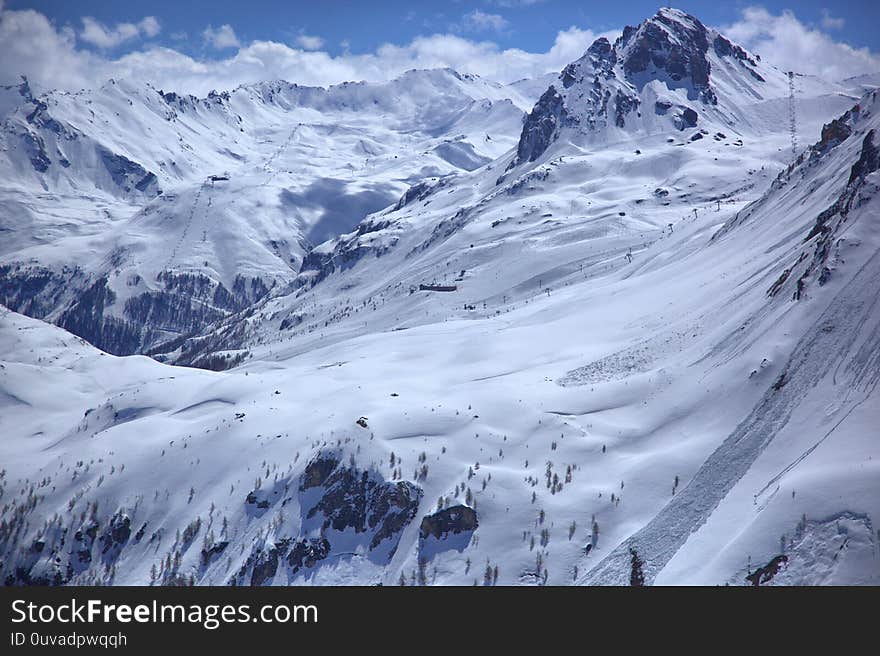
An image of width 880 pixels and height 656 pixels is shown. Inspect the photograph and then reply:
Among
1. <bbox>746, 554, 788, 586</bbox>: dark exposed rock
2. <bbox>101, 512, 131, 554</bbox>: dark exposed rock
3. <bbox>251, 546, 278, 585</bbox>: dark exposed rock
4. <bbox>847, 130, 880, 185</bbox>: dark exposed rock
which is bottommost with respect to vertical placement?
<bbox>746, 554, 788, 586</bbox>: dark exposed rock

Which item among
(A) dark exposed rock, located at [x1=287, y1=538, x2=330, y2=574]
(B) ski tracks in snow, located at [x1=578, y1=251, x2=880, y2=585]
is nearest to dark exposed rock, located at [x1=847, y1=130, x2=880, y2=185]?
(B) ski tracks in snow, located at [x1=578, y1=251, x2=880, y2=585]

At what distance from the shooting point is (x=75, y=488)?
98938 mm

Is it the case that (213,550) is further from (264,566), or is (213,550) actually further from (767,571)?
(767,571)

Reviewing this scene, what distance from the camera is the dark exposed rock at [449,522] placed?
225ft

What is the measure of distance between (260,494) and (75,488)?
30.6m

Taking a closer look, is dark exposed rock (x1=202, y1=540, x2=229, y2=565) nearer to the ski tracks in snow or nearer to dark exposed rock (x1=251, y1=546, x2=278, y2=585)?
dark exposed rock (x1=251, y1=546, x2=278, y2=585)

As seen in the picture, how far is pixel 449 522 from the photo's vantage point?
69.1 m

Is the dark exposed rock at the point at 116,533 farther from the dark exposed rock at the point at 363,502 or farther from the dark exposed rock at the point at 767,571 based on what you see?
the dark exposed rock at the point at 767,571

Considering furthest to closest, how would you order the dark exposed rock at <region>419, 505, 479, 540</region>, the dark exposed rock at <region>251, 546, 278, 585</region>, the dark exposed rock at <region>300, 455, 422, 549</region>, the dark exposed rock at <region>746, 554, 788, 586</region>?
the dark exposed rock at <region>300, 455, 422, 549</region>
the dark exposed rock at <region>251, 546, 278, 585</region>
the dark exposed rock at <region>419, 505, 479, 540</region>
the dark exposed rock at <region>746, 554, 788, 586</region>

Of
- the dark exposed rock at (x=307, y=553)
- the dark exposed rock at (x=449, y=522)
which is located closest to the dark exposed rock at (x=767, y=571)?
the dark exposed rock at (x=449, y=522)

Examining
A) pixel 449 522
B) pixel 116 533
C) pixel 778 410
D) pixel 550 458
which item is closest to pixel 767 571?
pixel 778 410

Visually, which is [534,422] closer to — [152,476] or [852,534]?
[852,534]

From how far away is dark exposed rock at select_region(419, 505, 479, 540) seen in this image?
68.7 metres
